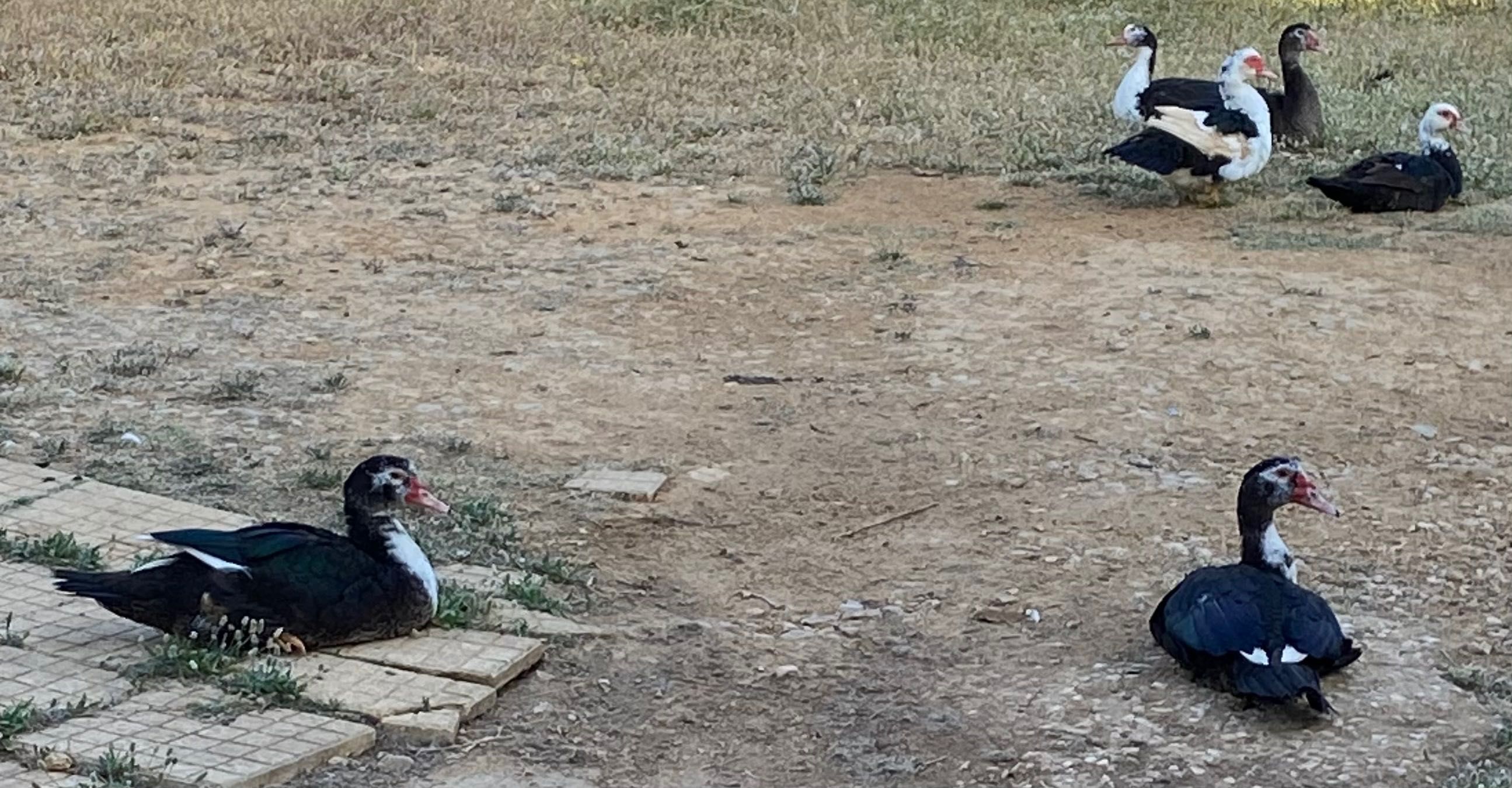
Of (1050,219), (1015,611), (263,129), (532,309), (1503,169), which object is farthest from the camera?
(263,129)

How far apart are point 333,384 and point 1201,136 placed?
446 cm

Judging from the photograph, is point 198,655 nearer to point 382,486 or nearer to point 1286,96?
point 382,486

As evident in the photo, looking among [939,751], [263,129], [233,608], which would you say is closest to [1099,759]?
[939,751]

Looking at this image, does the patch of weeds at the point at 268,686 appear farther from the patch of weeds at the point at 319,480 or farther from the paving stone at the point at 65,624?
the patch of weeds at the point at 319,480

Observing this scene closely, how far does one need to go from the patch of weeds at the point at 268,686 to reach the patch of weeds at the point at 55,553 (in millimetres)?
822

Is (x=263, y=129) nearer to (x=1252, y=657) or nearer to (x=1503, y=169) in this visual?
(x=1503, y=169)

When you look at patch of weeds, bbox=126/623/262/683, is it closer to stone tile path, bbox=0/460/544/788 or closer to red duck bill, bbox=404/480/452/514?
stone tile path, bbox=0/460/544/788

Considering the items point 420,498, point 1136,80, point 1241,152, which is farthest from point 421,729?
point 1136,80

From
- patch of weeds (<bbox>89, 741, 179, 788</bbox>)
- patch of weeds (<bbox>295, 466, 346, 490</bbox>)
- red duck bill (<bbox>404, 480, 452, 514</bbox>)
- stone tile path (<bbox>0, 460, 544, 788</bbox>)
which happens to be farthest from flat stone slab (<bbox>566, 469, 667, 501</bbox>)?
patch of weeds (<bbox>89, 741, 179, 788</bbox>)

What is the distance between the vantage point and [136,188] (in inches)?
392

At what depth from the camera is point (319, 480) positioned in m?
6.20

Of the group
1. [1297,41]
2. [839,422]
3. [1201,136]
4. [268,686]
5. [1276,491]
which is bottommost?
[839,422]

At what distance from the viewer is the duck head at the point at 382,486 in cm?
513

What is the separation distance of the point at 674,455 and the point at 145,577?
6.92 ft
